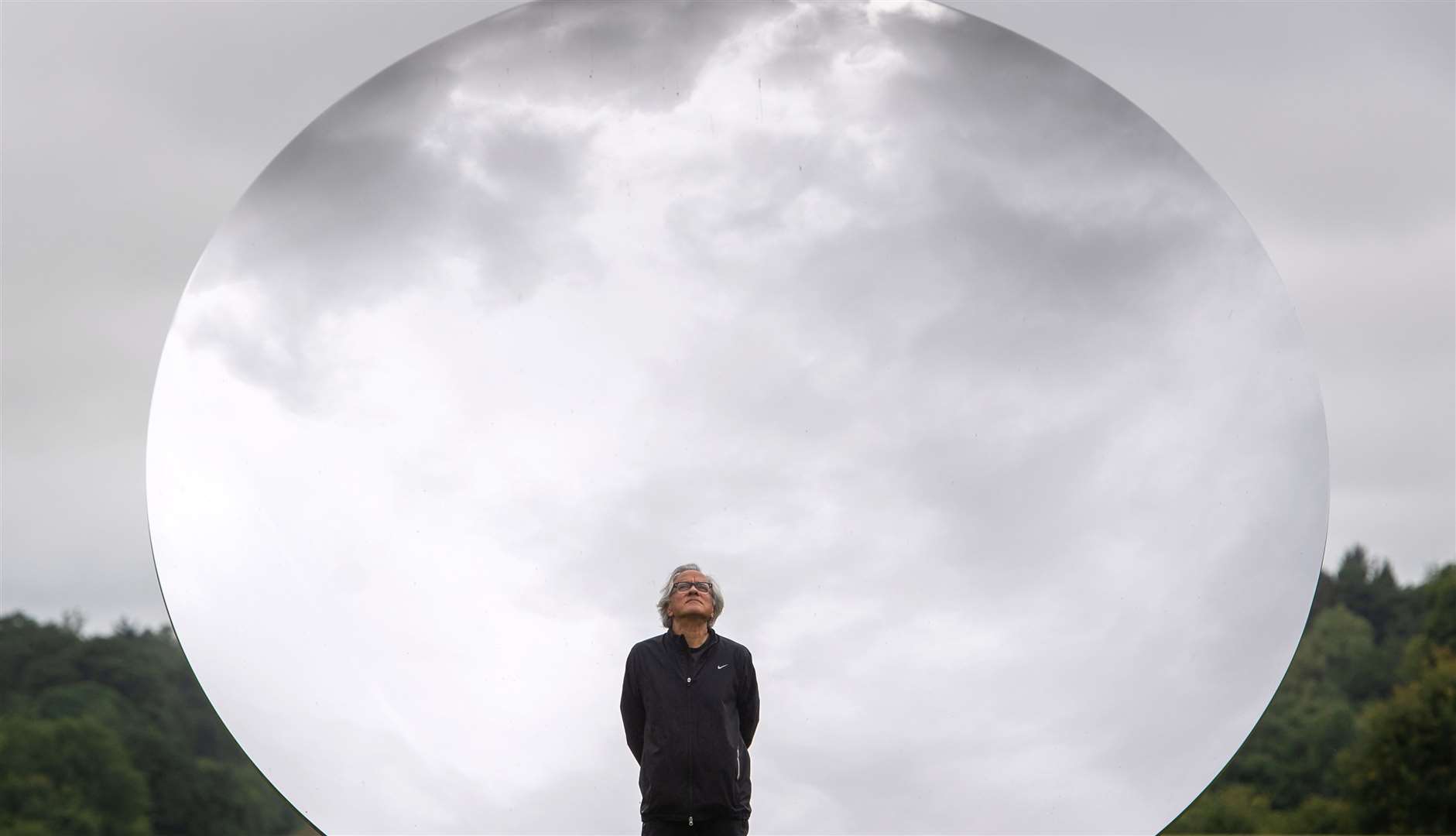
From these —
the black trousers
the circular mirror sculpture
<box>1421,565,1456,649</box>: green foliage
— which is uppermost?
<box>1421,565,1456,649</box>: green foliage

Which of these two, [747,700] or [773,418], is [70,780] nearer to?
[773,418]

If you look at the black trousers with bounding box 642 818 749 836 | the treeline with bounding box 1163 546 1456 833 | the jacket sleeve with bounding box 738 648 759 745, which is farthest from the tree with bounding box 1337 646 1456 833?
the black trousers with bounding box 642 818 749 836

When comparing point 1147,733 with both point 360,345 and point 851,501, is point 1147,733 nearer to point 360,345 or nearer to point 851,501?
point 851,501

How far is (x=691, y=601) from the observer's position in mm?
5660

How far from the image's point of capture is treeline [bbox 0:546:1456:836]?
27672 millimetres

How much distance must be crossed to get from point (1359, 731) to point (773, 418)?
2717 centimetres

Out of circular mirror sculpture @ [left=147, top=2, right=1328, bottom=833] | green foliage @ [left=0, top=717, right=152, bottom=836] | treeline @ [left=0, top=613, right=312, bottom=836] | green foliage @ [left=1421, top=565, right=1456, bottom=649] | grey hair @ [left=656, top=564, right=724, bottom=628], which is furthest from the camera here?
green foliage @ [left=1421, top=565, right=1456, bottom=649]

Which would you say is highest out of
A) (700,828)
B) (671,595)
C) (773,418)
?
Answer: (773,418)

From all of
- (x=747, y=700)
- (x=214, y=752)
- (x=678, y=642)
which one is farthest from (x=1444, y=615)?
(x=678, y=642)

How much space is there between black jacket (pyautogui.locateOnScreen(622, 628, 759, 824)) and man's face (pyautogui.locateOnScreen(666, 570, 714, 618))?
13cm

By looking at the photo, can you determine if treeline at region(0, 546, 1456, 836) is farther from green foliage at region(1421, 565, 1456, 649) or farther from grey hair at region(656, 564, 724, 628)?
grey hair at region(656, 564, 724, 628)

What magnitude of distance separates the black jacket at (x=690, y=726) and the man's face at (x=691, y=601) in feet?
0.42

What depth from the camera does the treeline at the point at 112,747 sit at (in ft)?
91.2

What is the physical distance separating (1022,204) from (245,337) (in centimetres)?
365
